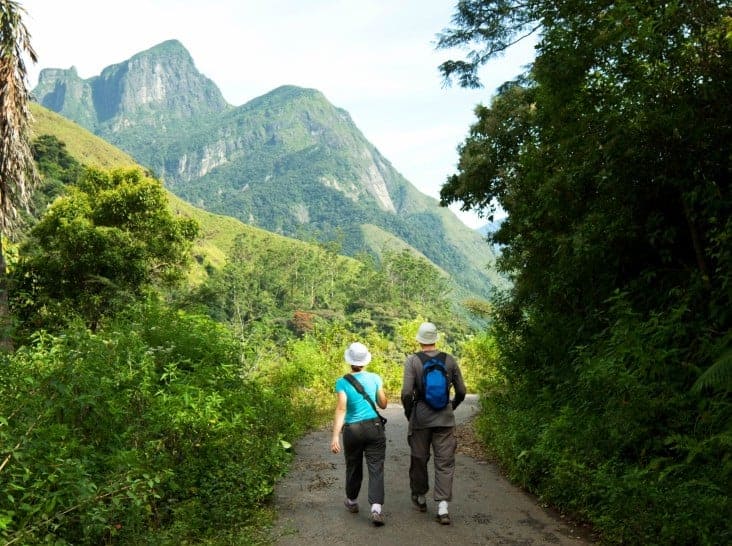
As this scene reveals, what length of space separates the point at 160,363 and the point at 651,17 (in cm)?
699

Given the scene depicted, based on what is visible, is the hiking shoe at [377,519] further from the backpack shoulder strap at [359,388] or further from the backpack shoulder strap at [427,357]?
the backpack shoulder strap at [427,357]

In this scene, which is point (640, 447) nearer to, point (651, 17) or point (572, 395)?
point (572, 395)

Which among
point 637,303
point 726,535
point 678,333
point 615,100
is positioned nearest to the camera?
point 726,535

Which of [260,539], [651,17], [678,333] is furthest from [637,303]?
[260,539]

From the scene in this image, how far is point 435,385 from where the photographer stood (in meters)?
5.63

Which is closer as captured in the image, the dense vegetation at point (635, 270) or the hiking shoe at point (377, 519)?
the dense vegetation at point (635, 270)

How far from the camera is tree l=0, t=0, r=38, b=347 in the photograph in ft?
42.0

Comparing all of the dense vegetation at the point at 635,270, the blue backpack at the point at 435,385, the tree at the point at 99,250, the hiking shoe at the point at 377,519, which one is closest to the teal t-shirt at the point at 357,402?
the blue backpack at the point at 435,385

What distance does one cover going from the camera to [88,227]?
21297 mm

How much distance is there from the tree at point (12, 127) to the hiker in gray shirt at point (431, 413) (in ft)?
34.1

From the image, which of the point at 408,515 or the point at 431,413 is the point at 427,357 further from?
the point at 408,515

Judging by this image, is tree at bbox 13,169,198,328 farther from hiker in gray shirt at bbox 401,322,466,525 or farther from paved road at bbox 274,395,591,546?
hiker in gray shirt at bbox 401,322,466,525

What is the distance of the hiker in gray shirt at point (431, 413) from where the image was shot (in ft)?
18.5

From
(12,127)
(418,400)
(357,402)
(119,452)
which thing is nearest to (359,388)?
(357,402)
